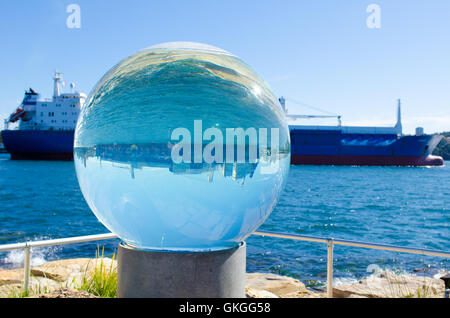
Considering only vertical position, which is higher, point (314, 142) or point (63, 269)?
point (314, 142)

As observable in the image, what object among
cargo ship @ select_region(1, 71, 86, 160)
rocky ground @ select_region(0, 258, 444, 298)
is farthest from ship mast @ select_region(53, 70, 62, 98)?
rocky ground @ select_region(0, 258, 444, 298)

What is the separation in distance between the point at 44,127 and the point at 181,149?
169 feet

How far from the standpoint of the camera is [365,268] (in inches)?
329

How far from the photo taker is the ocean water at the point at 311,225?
8.59 metres

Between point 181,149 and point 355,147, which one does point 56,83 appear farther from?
point 181,149

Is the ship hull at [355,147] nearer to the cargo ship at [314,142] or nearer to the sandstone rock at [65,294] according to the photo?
the cargo ship at [314,142]

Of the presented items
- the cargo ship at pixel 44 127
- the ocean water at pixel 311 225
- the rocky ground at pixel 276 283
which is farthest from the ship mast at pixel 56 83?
the rocky ground at pixel 276 283

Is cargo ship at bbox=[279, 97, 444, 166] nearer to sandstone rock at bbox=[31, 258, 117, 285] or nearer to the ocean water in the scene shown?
the ocean water

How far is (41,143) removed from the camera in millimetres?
46375

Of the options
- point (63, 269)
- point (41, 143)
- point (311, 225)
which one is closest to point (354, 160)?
point (41, 143)

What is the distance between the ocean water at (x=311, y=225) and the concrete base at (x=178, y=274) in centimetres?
332
